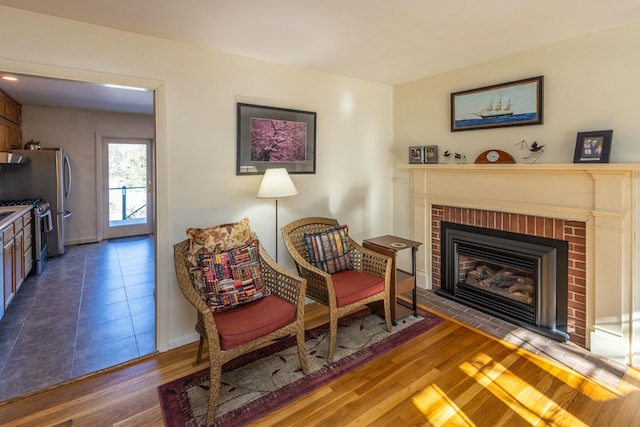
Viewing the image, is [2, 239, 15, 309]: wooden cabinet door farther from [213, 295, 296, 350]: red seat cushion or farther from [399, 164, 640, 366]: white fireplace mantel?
[399, 164, 640, 366]: white fireplace mantel

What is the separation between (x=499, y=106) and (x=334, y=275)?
7.23ft

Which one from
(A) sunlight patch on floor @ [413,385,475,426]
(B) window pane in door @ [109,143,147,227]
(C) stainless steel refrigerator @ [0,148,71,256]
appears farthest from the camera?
(B) window pane in door @ [109,143,147,227]

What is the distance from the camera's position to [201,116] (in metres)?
2.67

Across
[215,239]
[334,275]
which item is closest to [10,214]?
[215,239]

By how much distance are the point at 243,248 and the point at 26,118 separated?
5.56m

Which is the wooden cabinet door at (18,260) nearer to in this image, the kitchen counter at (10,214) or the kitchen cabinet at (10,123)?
the kitchen counter at (10,214)

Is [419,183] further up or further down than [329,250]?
further up

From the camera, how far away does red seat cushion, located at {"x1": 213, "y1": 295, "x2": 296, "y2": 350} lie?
1.93 meters

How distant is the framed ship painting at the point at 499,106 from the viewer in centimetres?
282

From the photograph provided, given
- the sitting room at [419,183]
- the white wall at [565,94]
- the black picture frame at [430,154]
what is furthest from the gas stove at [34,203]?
the white wall at [565,94]

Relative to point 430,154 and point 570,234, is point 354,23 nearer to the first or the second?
point 430,154

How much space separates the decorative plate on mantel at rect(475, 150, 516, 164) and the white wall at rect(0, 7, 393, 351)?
123 centimetres

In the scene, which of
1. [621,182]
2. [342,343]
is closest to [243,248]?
[342,343]

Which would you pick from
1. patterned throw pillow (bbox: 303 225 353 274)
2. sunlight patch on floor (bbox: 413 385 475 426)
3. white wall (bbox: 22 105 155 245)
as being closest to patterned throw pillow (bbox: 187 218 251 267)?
patterned throw pillow (bbox: 303 225 353 274)
